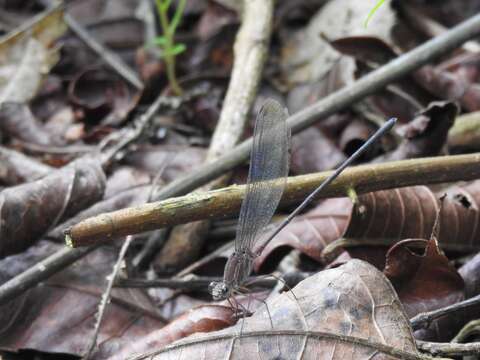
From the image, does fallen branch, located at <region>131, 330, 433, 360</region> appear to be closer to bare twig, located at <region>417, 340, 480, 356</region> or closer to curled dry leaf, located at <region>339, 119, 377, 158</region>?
bare twig, located at <region>417, 340, 480, 356</region>

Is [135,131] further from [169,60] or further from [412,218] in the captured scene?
[412,218]

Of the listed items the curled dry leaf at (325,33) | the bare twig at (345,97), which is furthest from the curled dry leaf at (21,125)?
the curled dry leaf at (325,33)

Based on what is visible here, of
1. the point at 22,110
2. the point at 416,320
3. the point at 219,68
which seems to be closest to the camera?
the point at 416,320

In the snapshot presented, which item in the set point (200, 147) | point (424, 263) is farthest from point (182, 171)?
point (424, 263)

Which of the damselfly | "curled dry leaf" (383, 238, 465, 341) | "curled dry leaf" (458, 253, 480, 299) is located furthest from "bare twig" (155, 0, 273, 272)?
"curled dry leaf" (458, 253, 480, 299)

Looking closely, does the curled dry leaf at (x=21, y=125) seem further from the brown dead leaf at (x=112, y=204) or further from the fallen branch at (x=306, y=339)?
the fallen branch at (x=306, y=339)

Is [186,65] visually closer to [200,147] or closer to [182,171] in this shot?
[200,147]

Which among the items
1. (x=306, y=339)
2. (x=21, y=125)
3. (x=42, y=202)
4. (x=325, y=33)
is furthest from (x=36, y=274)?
(x=325, y=33)
